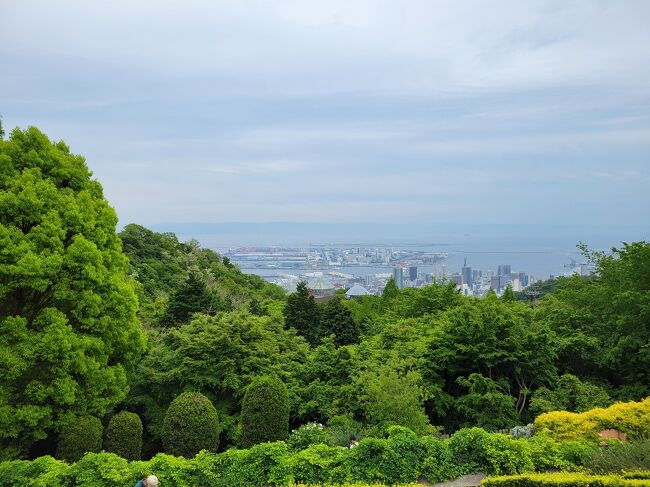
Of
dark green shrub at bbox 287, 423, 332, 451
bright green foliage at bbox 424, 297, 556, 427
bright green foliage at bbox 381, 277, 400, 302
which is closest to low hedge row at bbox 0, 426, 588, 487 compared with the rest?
dark green shrub at bbox 287, 423, 332, 451

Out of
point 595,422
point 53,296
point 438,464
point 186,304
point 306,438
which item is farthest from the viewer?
point 186,304

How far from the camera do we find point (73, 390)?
10.9 m

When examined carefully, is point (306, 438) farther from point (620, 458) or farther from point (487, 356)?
point (487, 356)

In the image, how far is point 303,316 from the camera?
21469mm

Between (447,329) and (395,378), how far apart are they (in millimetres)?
4368

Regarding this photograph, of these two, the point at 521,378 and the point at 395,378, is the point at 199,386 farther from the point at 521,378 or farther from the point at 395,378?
the point at 521,378

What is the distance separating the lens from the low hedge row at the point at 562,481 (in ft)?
26.5

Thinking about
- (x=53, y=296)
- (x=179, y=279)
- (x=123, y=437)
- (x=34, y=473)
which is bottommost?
(x=123, y=437)

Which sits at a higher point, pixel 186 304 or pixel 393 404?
pixel 186 304

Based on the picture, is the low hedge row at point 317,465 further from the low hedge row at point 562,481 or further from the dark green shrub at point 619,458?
the low hedge row at point 562,481

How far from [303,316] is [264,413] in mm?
9881

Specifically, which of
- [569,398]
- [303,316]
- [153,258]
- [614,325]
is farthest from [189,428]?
[153,258]

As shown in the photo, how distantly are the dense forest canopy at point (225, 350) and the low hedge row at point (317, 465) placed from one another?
4.93ft

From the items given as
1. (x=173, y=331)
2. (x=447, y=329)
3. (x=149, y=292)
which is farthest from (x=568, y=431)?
(x=149, y=292)
